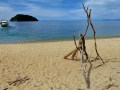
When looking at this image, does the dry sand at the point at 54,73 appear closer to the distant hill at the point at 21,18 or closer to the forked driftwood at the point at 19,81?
the forked driftwood at the point at 19,81

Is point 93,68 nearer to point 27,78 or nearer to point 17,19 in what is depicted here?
point 27,78

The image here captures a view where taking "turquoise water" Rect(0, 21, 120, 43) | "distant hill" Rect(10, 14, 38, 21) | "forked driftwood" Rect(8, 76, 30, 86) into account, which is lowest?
"forked driftwood" Rect(8, 76, 30, 86)

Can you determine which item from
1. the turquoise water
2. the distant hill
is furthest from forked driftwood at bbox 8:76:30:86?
the distant hill

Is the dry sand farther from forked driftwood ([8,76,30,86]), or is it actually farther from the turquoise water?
the turquoise water

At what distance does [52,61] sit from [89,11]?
12.0 feet

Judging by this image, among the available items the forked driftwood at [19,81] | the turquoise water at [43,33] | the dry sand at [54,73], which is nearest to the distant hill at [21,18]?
the turquoise water at [43,33]

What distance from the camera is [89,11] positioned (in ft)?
34.7

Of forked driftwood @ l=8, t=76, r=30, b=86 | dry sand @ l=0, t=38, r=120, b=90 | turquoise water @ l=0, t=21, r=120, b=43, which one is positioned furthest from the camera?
turquoise water @ l=0, t=21, r=120, b=43

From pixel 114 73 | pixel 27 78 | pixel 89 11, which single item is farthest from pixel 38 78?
pixel 89 11

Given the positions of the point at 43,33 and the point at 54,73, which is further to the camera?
the point at 43,33

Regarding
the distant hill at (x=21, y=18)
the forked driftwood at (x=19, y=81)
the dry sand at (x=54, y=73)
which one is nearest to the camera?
the dry sand at (x=54, y=73)

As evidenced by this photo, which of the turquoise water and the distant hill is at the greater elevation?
the distant hill

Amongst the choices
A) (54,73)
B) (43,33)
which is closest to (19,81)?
(54,73)

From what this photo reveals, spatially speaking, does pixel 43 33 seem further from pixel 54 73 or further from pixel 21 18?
pixel 21 18
